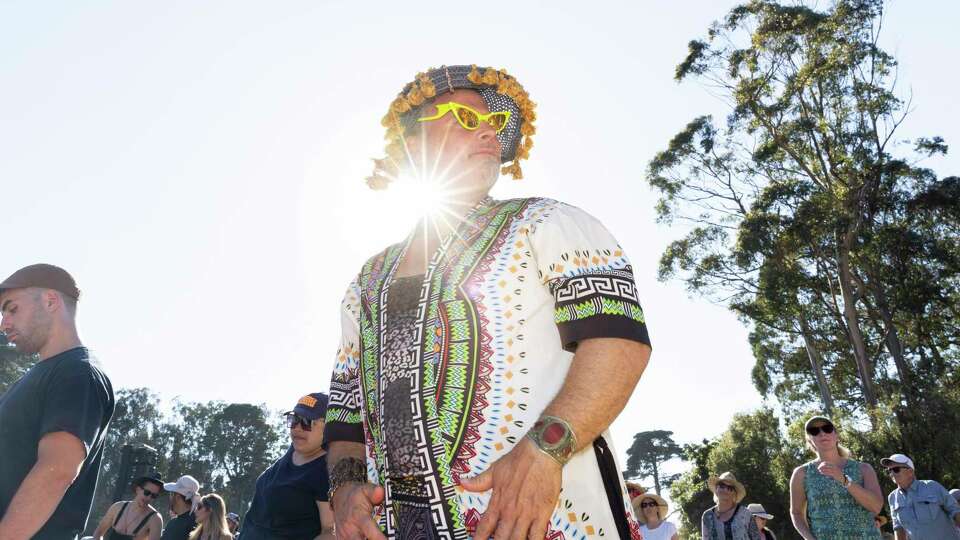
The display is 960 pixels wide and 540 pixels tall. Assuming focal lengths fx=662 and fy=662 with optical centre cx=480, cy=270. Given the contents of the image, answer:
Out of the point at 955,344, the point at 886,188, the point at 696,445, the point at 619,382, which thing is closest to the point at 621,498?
the point at 619,382

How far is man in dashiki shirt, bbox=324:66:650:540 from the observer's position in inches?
49.9

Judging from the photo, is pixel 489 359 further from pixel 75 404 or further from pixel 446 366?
pixel 75 404

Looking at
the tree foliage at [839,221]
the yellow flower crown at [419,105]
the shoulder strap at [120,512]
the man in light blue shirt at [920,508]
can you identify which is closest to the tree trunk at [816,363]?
the tree foliage at [839,221]

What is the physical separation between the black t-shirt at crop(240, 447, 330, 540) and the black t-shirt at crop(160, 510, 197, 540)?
3.12m

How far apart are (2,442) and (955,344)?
26.1m

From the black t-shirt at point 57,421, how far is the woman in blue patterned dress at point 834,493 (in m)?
4.73

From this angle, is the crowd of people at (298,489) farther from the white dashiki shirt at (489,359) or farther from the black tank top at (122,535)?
the black tank top at (122,535)

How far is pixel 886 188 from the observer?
69.3ft

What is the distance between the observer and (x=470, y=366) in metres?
1.46

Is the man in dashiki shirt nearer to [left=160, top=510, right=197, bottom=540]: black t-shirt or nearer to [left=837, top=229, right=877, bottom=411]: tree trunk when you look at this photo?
[left=160, top=510, right=197, bottom=540]: black t-shirt

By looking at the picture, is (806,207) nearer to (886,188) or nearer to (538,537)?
(886,188)

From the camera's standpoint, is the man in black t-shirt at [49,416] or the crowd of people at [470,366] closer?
the crowd of people at [470,366]

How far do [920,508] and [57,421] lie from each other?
7.89 m

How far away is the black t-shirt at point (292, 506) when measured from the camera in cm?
396
